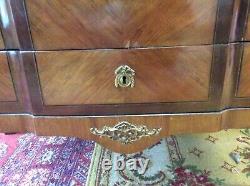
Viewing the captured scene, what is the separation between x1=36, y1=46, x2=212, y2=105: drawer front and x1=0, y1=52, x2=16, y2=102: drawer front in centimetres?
8

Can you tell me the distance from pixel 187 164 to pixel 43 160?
0.50 meters

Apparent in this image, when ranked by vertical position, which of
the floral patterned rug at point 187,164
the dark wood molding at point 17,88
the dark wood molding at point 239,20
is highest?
the dark wood molding at point 239,20

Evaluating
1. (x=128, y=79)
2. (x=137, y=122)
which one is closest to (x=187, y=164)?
(x=137, y=122)

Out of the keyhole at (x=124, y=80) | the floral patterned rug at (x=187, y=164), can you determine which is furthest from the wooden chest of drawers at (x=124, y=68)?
the floral patterned rug at (x=187, y=164)

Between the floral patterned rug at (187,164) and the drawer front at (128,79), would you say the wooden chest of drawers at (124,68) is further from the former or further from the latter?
the floral patterned rug at (187,164)

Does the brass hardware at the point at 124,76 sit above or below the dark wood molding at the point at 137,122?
above

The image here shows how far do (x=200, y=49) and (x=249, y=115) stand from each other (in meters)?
0.23

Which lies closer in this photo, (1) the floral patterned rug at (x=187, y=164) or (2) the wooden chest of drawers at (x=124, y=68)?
(2) the wooden chest of drawers at (x=124, y=68)

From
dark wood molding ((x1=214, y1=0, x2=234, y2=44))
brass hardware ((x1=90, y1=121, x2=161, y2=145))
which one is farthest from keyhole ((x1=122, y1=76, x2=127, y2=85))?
dark wood molding ((x1=214, y1=0, x2=234, y2=44))

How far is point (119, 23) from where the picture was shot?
656 millimetres

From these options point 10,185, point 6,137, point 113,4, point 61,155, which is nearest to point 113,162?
point 61,155

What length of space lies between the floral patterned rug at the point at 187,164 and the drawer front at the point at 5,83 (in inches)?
15.5

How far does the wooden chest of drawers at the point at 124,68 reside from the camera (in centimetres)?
65

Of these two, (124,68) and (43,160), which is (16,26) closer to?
(124,68)
